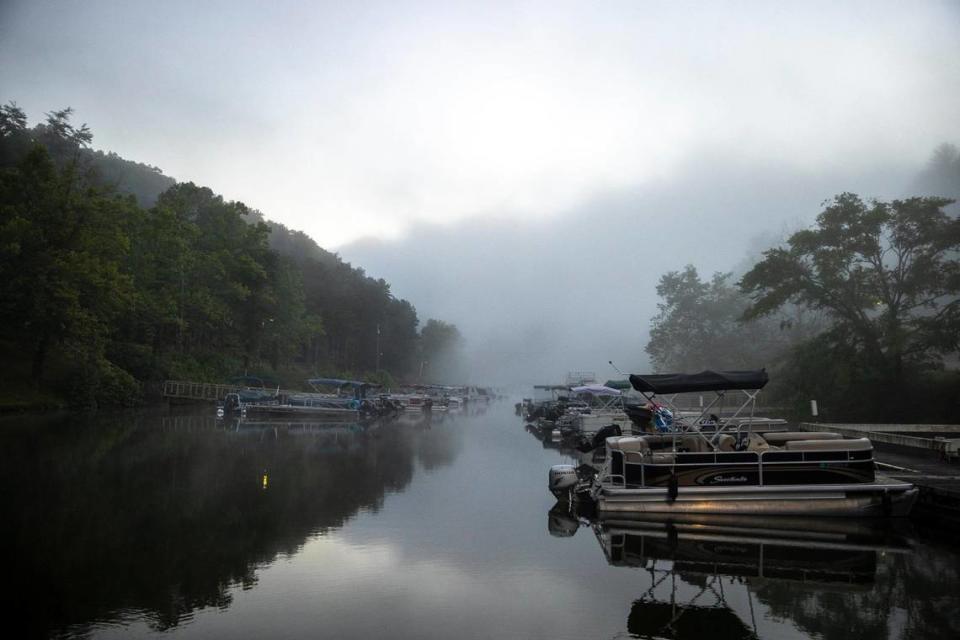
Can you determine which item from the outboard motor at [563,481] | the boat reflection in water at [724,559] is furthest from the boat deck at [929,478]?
the outboard motor at [563,481]

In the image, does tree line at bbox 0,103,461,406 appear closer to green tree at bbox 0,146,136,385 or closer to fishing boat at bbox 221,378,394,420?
green tree at bbox 0,146,136,385

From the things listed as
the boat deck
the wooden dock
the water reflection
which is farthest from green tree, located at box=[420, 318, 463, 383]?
the boat deck

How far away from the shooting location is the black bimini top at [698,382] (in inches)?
623

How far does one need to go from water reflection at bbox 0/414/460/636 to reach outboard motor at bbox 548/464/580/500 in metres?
4.73

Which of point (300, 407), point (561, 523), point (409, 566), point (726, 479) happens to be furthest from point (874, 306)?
point (300, 407)

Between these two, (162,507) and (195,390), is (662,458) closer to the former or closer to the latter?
(162,507)

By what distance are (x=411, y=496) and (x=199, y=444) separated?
13.9 m

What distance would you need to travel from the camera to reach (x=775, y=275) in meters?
41.6

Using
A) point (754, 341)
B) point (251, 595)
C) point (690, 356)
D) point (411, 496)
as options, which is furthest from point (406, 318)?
point (251, 595)

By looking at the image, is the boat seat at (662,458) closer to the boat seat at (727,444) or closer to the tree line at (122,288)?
the boat seat at (727,444)

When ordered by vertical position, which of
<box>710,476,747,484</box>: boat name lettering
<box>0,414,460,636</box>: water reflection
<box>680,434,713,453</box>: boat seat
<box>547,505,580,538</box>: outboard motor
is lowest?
<box>547,505,580,538</box>: outboard motor

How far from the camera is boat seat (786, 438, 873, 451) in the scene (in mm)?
15000

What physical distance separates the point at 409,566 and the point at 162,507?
7326mm

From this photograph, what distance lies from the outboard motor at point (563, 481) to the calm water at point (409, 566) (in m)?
0.77
